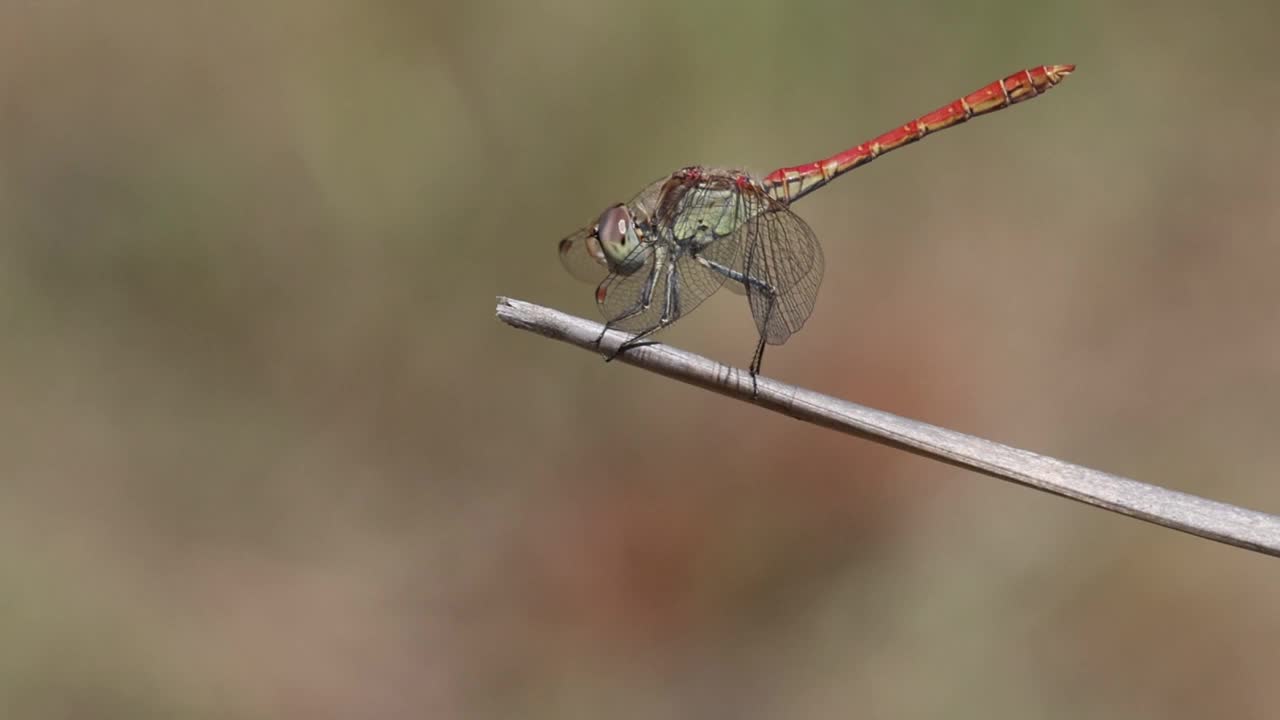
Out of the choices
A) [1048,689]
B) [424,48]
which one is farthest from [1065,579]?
[424,48]

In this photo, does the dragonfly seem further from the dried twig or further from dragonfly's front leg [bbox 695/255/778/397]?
the dried twig

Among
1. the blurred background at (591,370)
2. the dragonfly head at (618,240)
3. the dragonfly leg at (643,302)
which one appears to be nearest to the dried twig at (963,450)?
the dragonfly leg at (643,302)

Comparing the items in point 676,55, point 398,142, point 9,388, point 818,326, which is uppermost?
point 676,55

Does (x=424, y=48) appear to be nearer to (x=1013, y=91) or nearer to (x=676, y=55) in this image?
(x=676, y=55)

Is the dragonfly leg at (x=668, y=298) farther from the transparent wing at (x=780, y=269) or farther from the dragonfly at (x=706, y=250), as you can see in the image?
the transparent wing at (x=780, y=269)

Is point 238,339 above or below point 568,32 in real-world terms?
below

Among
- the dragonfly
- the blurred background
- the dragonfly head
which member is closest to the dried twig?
the dragonfly
